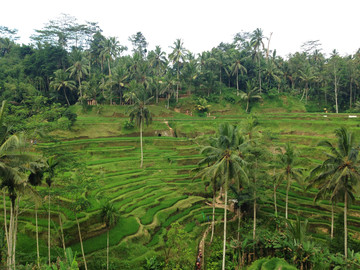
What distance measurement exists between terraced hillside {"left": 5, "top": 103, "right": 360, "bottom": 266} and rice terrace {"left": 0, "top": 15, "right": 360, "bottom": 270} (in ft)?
0.52

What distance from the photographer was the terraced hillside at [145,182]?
1791 cm

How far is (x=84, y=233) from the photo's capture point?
61.5 ft

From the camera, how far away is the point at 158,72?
71.9 m

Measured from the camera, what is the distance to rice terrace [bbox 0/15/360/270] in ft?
51.3

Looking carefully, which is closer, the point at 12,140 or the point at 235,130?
the point at 12,140

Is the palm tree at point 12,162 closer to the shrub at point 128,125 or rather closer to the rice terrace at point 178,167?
the rice terrace at point 178,167

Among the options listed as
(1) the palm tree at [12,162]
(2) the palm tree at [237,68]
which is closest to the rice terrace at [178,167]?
(1) the palm tree at [12,162]

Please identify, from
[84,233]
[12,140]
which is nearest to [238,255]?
[84,233]

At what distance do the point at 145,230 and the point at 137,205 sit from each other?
166 inches

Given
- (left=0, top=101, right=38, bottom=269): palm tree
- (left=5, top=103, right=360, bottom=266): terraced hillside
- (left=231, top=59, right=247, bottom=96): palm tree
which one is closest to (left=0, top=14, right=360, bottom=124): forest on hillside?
(left=231, top=59, right=247, bottom=96): palm tree

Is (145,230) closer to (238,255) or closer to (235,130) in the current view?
(238,255)

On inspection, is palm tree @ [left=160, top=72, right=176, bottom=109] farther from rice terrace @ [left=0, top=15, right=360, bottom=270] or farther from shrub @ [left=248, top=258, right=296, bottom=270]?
shrub @ [left=248, top=258, right=296, bottom=270]

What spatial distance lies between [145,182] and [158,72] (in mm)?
49474

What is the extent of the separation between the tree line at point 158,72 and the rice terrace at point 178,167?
43cm
